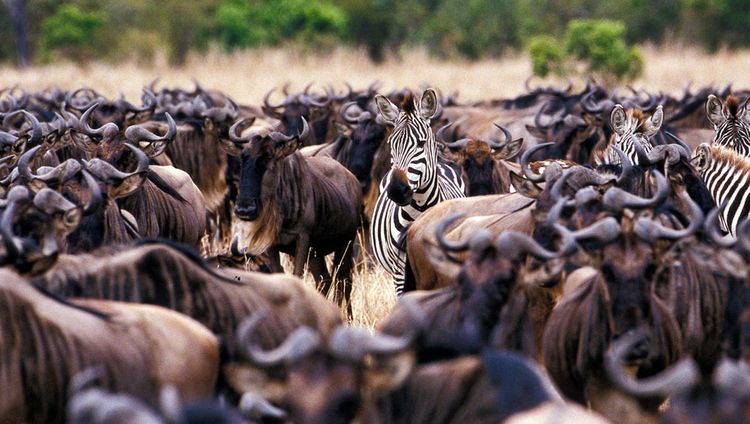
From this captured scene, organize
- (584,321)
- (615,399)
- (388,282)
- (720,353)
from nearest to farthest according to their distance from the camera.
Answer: (615,399) < (584,321) < (720,353) < (388,282)

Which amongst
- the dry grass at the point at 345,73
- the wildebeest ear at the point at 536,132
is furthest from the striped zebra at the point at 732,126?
the dry grass at the point at 345,73

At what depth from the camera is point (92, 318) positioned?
519cm

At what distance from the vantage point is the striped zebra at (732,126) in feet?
34.8

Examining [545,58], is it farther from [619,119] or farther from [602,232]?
[602,232]

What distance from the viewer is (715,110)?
1089cm

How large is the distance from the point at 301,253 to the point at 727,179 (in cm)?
312

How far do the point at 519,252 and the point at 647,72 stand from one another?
82.9 ft

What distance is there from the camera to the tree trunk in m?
41.1

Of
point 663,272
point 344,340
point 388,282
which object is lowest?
point 388,282

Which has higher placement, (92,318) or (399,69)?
(92,318)

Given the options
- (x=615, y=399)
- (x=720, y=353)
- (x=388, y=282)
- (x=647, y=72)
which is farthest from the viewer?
(x=647, y=72)

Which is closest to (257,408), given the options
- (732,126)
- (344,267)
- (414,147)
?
(414,147)

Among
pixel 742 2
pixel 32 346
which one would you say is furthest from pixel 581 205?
pixel 742 2

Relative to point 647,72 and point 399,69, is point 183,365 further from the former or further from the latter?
point 399,69
